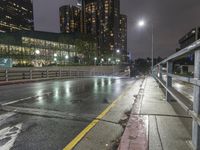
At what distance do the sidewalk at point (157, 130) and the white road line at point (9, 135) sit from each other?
2.20 metres

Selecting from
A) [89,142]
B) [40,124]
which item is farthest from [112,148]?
[40,124]

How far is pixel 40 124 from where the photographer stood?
4363 mm

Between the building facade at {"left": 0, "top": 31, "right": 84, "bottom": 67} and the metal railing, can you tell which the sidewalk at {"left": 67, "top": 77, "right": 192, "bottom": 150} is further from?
the building facade at {"left": 0, "top": 31, "right": 84, "bottom": 67}

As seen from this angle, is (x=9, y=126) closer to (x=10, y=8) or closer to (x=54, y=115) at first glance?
(x=54, y=115)

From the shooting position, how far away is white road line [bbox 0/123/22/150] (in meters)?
3.26

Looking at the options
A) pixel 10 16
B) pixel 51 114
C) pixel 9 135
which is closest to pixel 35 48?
pixel 51 114

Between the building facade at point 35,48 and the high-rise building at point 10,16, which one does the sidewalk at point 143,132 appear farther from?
the high-rise building at point 10,16

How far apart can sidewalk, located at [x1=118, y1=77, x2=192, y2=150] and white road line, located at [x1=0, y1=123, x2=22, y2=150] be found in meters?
2.20

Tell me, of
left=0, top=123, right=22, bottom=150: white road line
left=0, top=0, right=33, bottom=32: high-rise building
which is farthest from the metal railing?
left=0, top=0, right=33, bottom=32: high-rise building

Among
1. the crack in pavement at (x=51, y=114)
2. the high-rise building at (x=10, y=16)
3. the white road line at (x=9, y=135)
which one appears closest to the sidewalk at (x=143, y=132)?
the crack in pavement at (x=51, y=114)

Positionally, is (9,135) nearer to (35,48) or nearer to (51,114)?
(51,114)

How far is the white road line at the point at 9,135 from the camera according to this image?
3256 millimetres

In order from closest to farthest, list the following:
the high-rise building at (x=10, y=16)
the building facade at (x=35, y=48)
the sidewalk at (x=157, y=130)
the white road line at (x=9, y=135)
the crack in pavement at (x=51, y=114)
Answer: the sidewalk at (x=157, y=130)
the white road line at (x=9, y=135)
the crack in pavement at (x=51, y=114)
the building facade at (x=35, y=48)
the high-rise building at (x=10, y=16)

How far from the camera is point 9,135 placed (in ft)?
12.2
